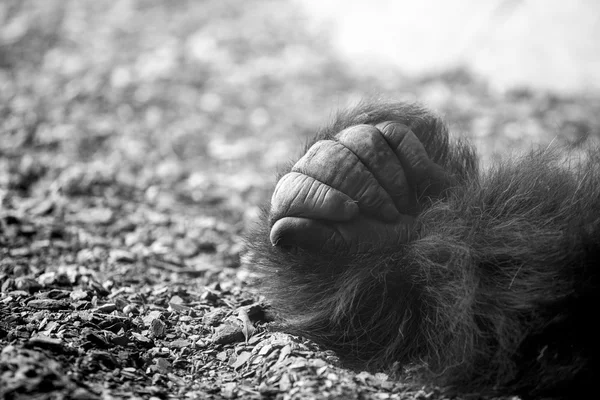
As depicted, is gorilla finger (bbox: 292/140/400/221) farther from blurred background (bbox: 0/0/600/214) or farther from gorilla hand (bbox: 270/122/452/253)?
blurred background (bbox: 0/0/600/214)

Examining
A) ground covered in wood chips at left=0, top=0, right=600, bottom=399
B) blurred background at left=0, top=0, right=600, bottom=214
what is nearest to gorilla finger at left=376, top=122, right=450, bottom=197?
ground covered in wood chips at left=0, top=0, right=600, bottom=399

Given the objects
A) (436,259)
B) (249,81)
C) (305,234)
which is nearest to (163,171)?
(249,81)

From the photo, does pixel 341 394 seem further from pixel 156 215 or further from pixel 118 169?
pixel 118 169

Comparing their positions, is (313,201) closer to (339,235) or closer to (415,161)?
(339,235)

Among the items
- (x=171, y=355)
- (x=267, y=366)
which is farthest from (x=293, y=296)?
(x=171, y=355)

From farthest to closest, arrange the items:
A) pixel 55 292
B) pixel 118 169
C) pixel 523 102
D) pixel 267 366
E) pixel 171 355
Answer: pixel 523 102 → pixel 118 169 → pixel 55 292 → pixel 171 355 → pixel 267 366

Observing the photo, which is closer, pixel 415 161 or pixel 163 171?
pixel 415 161

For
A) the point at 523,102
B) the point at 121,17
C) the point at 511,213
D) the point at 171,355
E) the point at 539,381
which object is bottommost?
the point at 171,355
